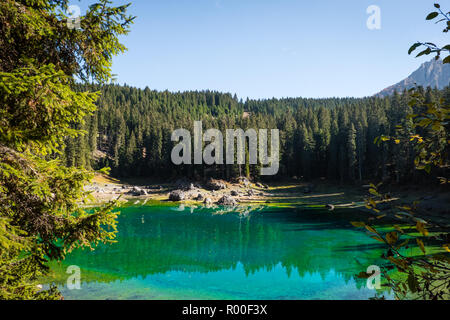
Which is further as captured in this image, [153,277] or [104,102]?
[104,102]

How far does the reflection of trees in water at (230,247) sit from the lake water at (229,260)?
8 centimetres

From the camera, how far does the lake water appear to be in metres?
18.4

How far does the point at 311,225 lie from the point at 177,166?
2000 inches

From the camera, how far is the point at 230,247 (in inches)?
1146

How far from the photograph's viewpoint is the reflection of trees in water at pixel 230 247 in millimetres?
23203

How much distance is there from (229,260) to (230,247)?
377cm

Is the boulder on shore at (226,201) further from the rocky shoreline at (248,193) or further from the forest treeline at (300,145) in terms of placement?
the forest treeline at (300,145)

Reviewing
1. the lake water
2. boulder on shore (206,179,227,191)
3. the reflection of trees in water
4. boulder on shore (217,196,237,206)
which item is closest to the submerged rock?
boulder on shore (217,196,237,206)

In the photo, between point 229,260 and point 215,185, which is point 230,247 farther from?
point 215,185

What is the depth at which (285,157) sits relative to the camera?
81.7 m

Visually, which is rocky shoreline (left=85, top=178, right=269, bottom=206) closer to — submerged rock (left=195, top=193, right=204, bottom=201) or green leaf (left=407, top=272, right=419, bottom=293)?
submerged rock (left=195, top=193, right=204, bottom=201)

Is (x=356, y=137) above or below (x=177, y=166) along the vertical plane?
above

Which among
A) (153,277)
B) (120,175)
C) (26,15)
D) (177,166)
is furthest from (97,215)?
(120,175)
